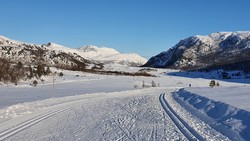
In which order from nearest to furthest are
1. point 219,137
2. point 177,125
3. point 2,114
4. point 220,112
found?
point 219,137
point 177,125
point 220,112
point 2,114

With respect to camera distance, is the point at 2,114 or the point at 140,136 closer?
the point at 140,136

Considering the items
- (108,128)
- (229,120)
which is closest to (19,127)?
(108,128)

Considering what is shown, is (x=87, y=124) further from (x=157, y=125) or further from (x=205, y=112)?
(x=205, y=112)

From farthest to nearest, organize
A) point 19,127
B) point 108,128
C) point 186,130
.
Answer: point 19,127 → point 108,128 → point 186,130

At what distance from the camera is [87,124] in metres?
14.4

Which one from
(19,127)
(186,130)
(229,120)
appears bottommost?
(19,127)

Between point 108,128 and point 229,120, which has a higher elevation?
point 229,120

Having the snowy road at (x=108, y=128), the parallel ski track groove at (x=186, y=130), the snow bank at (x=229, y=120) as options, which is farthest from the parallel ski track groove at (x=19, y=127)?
the snow bank at (x=229, y=120)

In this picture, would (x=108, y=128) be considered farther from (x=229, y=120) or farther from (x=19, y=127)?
(x=229, y=120)

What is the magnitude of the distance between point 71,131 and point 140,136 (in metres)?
2.64

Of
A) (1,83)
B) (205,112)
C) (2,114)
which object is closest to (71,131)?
(2,114)

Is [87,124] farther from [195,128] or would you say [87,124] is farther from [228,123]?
[228,123]

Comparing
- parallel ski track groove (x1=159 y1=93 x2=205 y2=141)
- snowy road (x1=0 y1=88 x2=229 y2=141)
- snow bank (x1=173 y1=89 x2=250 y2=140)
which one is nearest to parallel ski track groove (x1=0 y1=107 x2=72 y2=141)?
snowy road (x1=0 y1=88 x2=229 y2=141)

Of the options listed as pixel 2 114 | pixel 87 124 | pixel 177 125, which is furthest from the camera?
pixel 2 114
